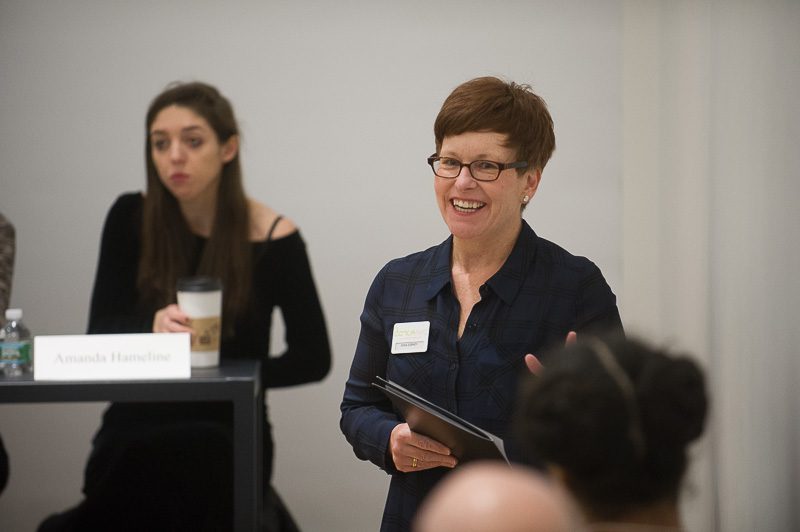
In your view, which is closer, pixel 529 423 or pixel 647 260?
pixel 529 423

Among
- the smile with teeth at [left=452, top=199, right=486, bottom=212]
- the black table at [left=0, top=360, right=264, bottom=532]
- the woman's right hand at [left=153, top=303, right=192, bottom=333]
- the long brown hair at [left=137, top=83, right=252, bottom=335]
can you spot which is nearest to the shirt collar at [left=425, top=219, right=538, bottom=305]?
the smile with teeth at [left=452, top=199, right=486, bottom=212]

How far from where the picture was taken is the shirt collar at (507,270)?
2074 millimetres

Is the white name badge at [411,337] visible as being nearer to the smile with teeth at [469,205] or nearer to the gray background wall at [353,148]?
the smile with teeth at [469,205]

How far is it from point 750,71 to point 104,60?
2.85 m

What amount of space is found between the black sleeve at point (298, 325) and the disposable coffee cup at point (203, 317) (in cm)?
42

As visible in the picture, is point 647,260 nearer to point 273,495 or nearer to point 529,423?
point 273,495

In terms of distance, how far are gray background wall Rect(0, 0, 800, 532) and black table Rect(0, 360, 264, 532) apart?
3.39 feet

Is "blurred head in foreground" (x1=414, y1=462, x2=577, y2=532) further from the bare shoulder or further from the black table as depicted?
the bare shoulder

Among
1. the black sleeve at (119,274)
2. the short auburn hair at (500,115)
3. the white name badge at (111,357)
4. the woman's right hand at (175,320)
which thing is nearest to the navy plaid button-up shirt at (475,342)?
the short auburn hair at (500,115)

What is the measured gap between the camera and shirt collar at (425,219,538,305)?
2074 millimetres

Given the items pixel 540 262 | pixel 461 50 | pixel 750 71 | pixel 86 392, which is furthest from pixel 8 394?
pixel 750 71

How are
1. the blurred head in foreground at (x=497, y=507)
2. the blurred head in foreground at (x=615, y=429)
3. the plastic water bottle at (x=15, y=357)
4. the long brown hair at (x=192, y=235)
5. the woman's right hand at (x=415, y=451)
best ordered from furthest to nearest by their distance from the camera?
the long brown hair at (x=192, y=235), the plastic water bottle at (x=15, y=357), the woman's right hand at (x=415, y=451), the blurred head in foreground at (x=615, y=429), the blurred head in foreground at (x=497, y=507)

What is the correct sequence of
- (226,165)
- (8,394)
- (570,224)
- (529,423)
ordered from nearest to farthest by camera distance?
(529,423) → (8,394) → (226,165) → (570,224)

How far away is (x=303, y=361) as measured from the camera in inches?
125
